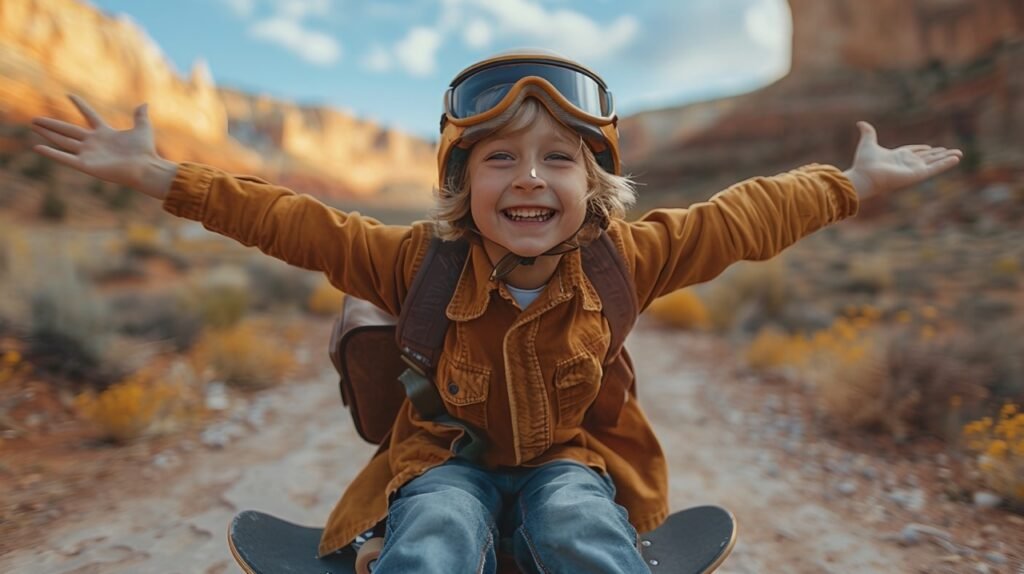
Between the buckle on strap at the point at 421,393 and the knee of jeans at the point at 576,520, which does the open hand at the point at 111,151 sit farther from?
the knee of jeans at the point at 576,520

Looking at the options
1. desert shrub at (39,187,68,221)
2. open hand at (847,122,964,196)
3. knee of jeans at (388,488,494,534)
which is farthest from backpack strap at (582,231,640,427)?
desert shrub at (39,187,68,221)

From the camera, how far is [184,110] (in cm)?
6756

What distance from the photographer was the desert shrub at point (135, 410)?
3568 millimetres

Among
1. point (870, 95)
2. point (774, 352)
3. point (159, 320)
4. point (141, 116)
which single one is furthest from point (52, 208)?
point (870, 95)

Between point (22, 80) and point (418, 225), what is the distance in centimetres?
4168

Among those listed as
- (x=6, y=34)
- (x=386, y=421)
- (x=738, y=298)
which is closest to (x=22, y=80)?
(x=6, y=34)

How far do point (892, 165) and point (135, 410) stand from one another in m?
4.00

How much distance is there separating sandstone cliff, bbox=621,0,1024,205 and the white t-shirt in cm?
1906

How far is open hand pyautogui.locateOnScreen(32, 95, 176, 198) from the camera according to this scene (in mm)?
1694

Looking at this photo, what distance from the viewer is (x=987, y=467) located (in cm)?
292

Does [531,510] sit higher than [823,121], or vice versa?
[823,121]

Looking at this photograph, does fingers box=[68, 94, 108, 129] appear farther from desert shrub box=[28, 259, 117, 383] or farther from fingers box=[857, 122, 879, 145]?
desert shrub box=[28, 259, 117, 383]

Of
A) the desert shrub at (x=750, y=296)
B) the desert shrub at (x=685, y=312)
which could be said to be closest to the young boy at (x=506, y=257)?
the desert shrub at (x=750, y=296)

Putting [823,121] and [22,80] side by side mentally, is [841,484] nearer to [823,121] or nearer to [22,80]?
[823,121]
